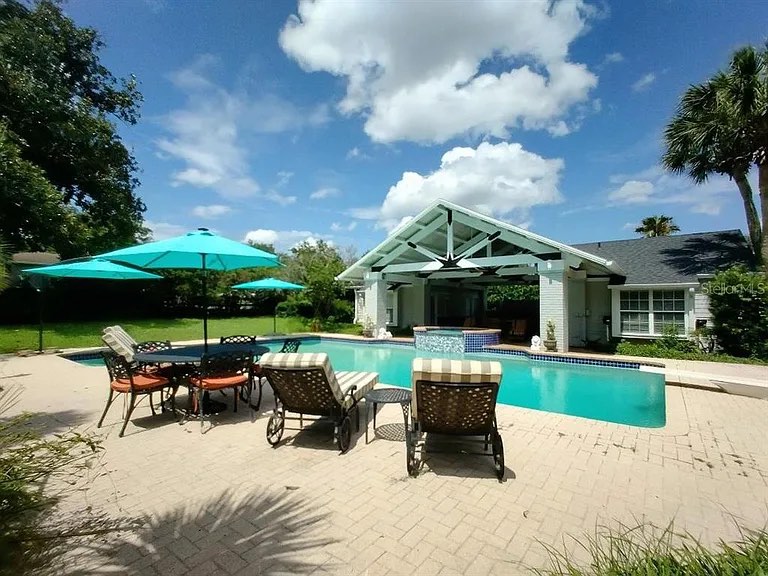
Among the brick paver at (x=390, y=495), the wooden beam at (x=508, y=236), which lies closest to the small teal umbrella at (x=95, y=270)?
the brick paver at (x=390, y=495)

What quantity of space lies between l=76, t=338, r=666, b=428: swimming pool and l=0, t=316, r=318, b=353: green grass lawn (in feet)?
15.1

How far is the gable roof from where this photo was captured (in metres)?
14.7

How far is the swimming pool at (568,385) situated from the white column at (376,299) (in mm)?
3661

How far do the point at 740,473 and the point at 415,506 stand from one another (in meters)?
3.92

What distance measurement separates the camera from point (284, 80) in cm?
1245

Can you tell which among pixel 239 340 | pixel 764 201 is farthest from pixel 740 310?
pixel 239 340

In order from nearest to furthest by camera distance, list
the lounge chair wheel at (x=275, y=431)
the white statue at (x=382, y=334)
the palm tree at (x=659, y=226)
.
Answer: the lounge chair wheel at (x=275, y=431) → the white statue at (x=382, y=334) → the palm tree at (x=659, y=226)

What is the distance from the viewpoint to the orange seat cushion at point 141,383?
570cm

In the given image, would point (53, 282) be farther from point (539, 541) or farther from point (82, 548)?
point (539, 541)

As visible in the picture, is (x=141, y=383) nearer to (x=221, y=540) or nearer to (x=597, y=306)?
(x=221, y=540)

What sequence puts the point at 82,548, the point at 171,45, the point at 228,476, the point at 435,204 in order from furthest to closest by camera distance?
the point at 435,204
the point at 171,45
the point at 228,476
the point at 82,548

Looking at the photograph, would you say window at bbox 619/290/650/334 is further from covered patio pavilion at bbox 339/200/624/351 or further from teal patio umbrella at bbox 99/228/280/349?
teal patio umbrella at bbox 99/228/280/349

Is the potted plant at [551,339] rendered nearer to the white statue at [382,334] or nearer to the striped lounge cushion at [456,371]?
the white statue at [382,334]

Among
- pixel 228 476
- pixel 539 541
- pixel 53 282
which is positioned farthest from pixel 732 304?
pixel 53 282
